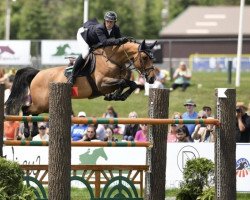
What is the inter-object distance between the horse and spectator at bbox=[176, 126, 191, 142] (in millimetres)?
1871

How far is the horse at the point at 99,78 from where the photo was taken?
490 inches

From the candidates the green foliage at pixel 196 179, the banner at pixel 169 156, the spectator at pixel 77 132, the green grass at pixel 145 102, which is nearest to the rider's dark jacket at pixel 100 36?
the banner at pixel 169 156

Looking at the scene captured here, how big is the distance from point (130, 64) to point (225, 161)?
348cm

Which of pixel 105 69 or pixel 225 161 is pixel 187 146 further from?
pixel 225 161

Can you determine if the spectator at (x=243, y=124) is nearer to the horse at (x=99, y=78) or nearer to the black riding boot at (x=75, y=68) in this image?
the horse at (x=99, y=78)

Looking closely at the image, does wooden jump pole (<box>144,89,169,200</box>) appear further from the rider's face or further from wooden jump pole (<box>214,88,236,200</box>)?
the rider's face

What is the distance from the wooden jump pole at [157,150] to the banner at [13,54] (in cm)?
1531

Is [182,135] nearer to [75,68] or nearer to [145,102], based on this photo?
[75,68]

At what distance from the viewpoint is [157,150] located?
958 cm

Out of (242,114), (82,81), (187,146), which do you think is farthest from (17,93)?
(242,114)

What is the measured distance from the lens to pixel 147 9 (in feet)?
214

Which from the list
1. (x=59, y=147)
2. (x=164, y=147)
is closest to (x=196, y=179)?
(x=164, y=147)

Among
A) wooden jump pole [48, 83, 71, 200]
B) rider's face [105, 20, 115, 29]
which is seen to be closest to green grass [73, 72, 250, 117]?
rider's face [105, 20, 115, 29]

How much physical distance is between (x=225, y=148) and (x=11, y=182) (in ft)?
7.67
